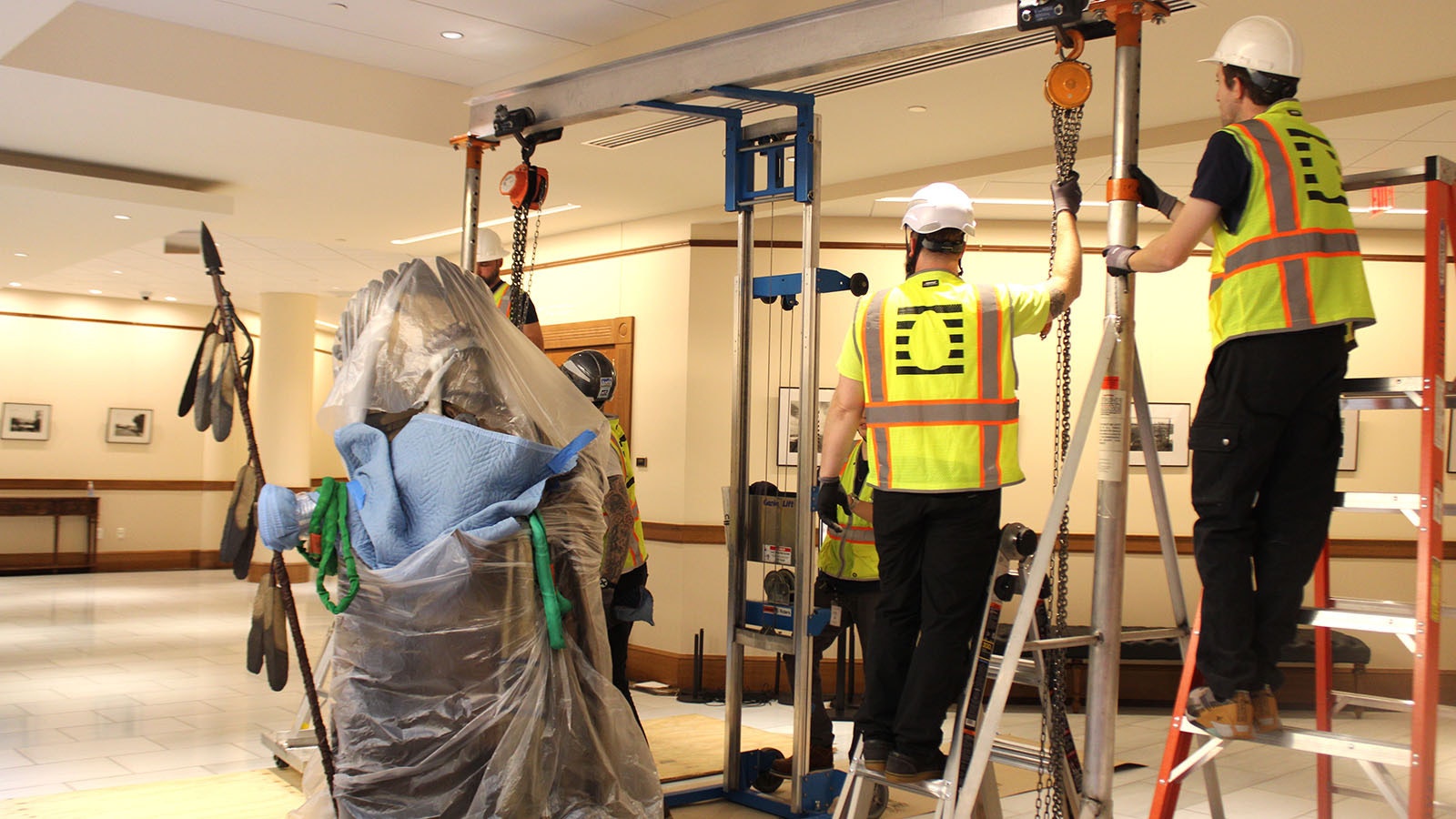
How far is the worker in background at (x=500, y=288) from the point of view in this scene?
490cm

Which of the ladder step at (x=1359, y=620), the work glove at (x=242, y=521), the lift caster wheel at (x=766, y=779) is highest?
the work glove at (x=242, y=521)

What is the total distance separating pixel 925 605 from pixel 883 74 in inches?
90.8

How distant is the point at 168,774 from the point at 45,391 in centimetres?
1087

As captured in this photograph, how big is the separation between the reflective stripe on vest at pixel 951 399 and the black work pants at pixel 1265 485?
484mm

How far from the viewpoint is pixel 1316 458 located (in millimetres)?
2578

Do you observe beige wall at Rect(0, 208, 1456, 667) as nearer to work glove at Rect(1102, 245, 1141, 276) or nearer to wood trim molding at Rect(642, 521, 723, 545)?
wood trim molding at Rect(642, 521, 723, 545)

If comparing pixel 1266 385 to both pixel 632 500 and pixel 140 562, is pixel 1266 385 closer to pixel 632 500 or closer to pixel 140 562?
pixel 632 500

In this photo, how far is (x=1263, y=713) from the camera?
8.51 ft

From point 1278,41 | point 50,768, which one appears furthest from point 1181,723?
point 50,768

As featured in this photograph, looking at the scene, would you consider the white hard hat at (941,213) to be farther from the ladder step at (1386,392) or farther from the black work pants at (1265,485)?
the ladder step at (1386,392)

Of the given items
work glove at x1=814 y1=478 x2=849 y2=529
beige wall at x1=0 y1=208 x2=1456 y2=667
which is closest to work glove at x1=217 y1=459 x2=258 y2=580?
work glove at x1=814 y1=478 x2=849 y2=529

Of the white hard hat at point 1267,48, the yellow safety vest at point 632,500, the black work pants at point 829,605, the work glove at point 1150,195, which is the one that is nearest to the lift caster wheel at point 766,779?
the black work pants at point 829,605

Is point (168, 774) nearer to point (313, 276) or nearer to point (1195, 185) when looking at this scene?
point (1195, 185)

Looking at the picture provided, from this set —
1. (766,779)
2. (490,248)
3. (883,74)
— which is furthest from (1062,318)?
(490,248)
